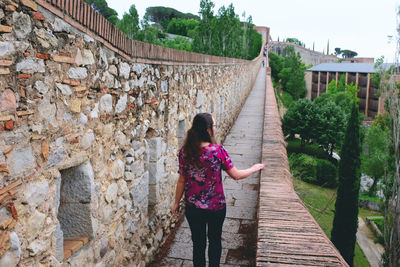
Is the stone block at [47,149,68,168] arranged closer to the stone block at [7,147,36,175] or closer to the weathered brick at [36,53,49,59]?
the stone block at [7,147,36,175]

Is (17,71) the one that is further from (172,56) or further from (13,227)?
(172,56)

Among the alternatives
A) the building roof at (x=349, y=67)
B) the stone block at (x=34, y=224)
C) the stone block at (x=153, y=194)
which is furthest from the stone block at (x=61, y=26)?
the building roof at (x=349, y=67)

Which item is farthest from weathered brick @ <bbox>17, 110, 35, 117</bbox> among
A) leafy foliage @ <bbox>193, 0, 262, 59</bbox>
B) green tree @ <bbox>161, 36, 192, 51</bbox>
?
green tree @ <bbox>161, 36, 192, 51</bbox>

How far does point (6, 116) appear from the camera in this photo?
186 centimetres

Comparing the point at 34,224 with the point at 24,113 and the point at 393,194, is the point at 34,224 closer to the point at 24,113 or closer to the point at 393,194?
the point at 24,113

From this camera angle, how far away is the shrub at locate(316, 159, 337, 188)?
23516 mm

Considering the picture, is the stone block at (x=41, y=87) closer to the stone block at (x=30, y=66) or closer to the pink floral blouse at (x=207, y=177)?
the stone block at (x=30, y=66)

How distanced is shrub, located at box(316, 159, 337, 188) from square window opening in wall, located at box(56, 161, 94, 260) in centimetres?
2204

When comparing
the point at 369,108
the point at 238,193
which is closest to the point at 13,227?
the point at 238,193

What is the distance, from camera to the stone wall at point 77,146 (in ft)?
6.33

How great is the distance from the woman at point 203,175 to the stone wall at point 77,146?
590 mm

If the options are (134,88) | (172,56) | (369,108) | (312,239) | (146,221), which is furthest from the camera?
(369,108)

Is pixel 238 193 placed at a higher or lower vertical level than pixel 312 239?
lower

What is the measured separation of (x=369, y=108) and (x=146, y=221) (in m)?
54.3
